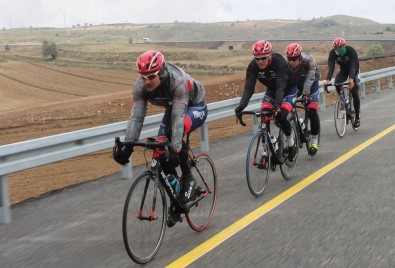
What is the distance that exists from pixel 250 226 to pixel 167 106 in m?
1.48

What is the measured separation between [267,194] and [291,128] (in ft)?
4.38

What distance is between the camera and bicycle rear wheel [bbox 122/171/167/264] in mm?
4645

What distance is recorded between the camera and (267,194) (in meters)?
7.27

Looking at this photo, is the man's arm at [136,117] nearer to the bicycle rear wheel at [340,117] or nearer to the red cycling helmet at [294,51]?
the red cycling helmet at [294,51]

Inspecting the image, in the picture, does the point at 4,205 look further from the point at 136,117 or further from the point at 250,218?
the point at 250,218

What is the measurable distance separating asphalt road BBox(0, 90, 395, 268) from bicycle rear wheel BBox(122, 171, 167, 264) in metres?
0.14

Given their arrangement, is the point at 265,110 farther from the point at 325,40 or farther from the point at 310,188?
the point at 325,40

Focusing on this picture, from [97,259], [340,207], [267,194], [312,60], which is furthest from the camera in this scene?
[312,60]

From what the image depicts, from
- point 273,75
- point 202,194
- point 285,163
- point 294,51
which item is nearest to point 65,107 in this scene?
point 294,51

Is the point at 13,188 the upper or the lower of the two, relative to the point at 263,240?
lower

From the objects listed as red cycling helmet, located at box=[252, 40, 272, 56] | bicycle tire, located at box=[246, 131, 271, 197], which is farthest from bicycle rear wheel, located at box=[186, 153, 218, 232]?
red cycling helmet, located at box=[252, 40, 272, 56]

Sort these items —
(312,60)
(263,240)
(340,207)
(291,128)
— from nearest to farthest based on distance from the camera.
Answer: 1. (263,240)
2. (340,207)
3. (291,128)
4. (312,60)

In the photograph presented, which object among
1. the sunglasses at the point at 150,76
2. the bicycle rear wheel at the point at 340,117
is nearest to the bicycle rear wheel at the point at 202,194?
the sunglasses at the point at 150,76

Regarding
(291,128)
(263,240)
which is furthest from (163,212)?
(291,128)
